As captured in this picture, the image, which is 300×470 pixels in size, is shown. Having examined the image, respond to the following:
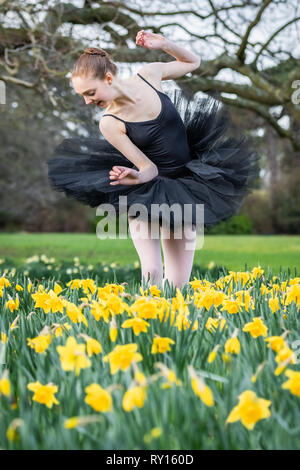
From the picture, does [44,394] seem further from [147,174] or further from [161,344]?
[147,174]

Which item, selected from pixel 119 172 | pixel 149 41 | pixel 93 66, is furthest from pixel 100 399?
pixel 149 41

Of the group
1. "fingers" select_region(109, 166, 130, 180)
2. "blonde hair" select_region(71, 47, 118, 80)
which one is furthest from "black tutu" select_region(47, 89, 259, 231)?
"blonde hair" select_region(71, 47, 118, 80)

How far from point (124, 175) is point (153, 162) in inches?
21.3

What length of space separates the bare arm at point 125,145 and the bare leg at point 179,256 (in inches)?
17.7

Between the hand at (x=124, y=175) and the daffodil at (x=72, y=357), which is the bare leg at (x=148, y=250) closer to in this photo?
the hand at (x=124, y=175)

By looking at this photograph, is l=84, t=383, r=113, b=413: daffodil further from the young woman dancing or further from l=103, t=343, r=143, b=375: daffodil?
the young woman dancing

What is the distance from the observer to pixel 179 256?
3.11 m

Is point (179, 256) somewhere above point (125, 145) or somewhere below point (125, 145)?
below

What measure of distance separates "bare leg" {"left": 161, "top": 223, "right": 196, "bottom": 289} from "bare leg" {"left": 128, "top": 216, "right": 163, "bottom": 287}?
8 centimetres

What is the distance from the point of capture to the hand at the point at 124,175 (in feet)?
8.20

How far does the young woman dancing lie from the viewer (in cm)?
273

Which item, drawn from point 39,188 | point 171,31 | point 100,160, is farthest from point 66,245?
point 39,188

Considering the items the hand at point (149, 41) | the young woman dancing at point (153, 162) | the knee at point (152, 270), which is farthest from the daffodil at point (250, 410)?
the hand at point (149, 41)
